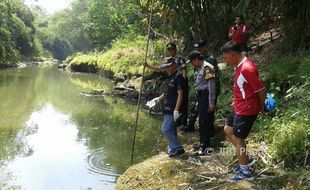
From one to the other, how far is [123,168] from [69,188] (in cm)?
102

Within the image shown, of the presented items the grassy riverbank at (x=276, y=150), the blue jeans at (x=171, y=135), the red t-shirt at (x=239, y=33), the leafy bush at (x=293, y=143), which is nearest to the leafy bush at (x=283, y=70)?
the grassy riverbank at (x=276, y=150)

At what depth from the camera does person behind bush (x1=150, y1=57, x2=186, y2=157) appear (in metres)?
6.09

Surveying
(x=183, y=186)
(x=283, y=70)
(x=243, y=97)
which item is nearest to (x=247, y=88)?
(x=243, y=97)

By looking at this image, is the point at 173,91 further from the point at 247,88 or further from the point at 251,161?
the point at 247,88

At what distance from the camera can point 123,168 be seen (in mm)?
7168

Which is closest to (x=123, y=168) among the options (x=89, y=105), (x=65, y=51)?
(x=89, y=105)

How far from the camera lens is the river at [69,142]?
22.6ft

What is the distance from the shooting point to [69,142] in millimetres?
9328

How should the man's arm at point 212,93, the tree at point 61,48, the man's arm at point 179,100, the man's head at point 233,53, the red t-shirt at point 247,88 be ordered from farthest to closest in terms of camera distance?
the tree at point 61,48
the man's arm at point 179,100
the man's arm at point 212,93
the man's head at point 233,53
the red t-shirt at point 247,88

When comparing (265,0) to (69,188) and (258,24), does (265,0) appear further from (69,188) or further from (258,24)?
(69,188)

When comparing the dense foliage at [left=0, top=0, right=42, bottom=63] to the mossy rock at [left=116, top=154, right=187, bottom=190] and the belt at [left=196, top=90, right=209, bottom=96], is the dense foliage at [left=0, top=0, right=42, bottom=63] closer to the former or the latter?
the belt at [left=196, top=90, right=209, bottom=96]

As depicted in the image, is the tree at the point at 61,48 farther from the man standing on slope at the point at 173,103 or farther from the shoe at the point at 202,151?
the shoe at the point at 202,151

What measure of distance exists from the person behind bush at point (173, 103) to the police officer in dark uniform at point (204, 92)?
0.28 meters

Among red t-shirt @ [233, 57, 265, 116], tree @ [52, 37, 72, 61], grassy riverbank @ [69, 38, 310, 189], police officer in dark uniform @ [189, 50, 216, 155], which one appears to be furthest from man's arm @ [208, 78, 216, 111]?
tree @ [52, 37, 72, 61]
